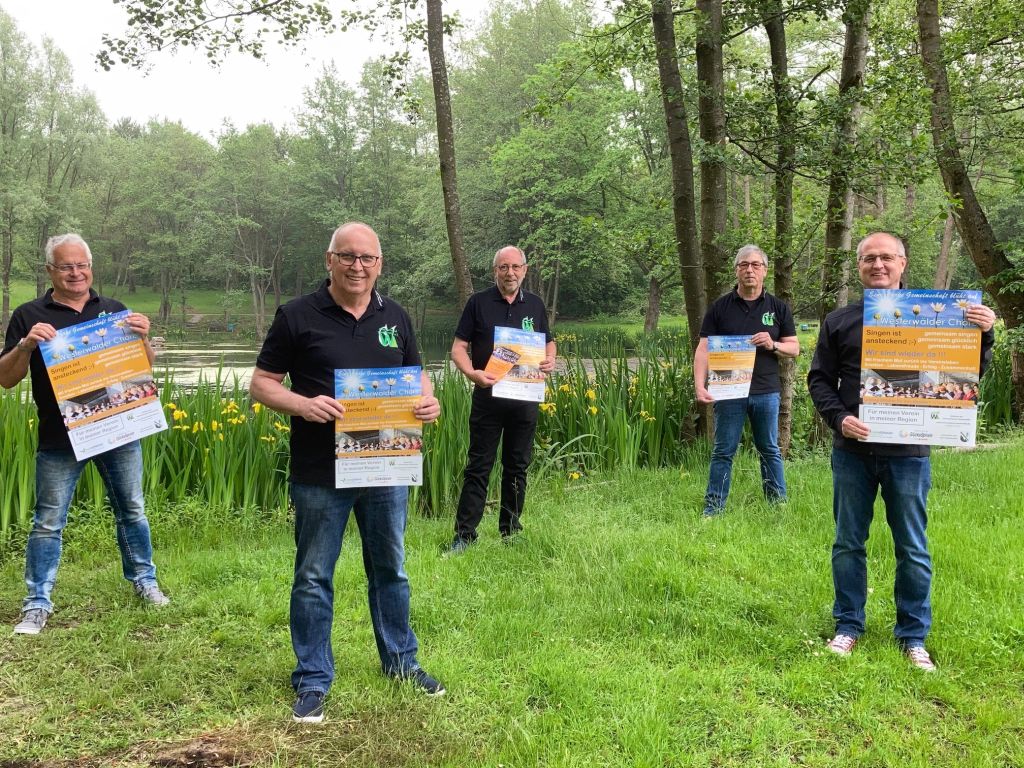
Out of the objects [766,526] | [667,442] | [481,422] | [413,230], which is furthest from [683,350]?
[413,230]

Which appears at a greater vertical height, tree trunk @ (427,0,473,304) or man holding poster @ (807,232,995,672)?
tree trunk @ (427,0,473,304)

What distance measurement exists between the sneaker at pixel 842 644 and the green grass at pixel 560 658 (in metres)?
0.04

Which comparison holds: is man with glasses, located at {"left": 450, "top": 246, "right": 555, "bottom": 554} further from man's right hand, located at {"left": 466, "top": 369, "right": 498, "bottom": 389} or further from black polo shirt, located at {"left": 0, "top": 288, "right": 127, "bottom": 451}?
black polo shirt, located at {"left": 0, "top": 288, "right": 127, "bottom": 451}

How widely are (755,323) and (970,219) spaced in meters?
5.32

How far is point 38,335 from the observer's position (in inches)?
130

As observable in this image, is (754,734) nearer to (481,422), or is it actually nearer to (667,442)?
(481,422)

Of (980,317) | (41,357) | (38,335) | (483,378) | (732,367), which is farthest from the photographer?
(732,367)

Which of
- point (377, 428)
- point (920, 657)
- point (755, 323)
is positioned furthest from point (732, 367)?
point (377, 428)

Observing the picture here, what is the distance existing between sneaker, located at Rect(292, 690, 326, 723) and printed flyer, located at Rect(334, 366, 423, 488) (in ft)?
2.77

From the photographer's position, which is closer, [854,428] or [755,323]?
[854,428]

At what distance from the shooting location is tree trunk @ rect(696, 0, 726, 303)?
20.1 feet

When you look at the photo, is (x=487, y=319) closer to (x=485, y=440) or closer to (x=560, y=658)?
(x=485, y=440)

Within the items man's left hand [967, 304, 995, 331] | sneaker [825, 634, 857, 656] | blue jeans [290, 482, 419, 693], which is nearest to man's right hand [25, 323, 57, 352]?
blue jeans [290, 482, 419, 693]

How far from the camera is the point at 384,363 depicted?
2.67 metres
